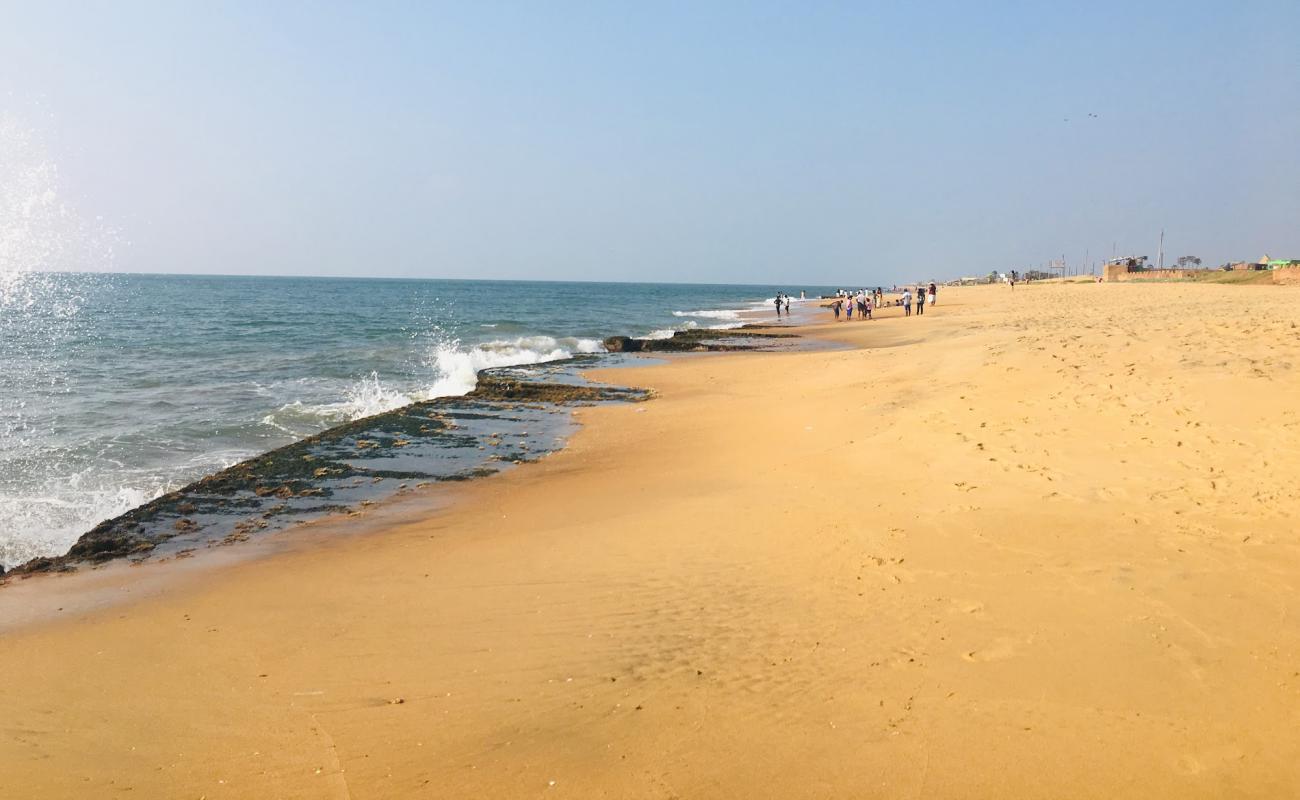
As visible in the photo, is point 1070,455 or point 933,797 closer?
point 933,797

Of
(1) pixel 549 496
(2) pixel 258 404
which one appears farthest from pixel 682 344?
(1) pixel 549 496

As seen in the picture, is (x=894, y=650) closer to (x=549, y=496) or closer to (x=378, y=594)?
(x=378, y=594)

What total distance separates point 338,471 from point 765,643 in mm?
8349

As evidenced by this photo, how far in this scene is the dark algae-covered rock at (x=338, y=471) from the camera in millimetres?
8617

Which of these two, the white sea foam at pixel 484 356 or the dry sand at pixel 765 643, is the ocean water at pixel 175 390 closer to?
the white sea foam at pixel 484 356

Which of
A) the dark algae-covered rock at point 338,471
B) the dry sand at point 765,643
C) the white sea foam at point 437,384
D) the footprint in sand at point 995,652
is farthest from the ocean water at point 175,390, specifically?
the footprint in sand at point 995,652

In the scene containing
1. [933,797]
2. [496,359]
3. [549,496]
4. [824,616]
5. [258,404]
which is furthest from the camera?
[496,359]

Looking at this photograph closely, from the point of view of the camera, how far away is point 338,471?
37.9 ft

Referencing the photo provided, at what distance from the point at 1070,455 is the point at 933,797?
20.7 ft

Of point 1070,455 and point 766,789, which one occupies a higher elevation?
point 1070,455

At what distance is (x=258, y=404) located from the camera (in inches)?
722

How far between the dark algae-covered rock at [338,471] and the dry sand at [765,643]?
168 cm

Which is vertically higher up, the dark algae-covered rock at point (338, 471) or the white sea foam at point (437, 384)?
the white sea foam at point (437, 384)

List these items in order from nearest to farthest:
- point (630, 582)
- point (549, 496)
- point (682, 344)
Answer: point (630, 582) → point (549, 496) → point (682, 344)
